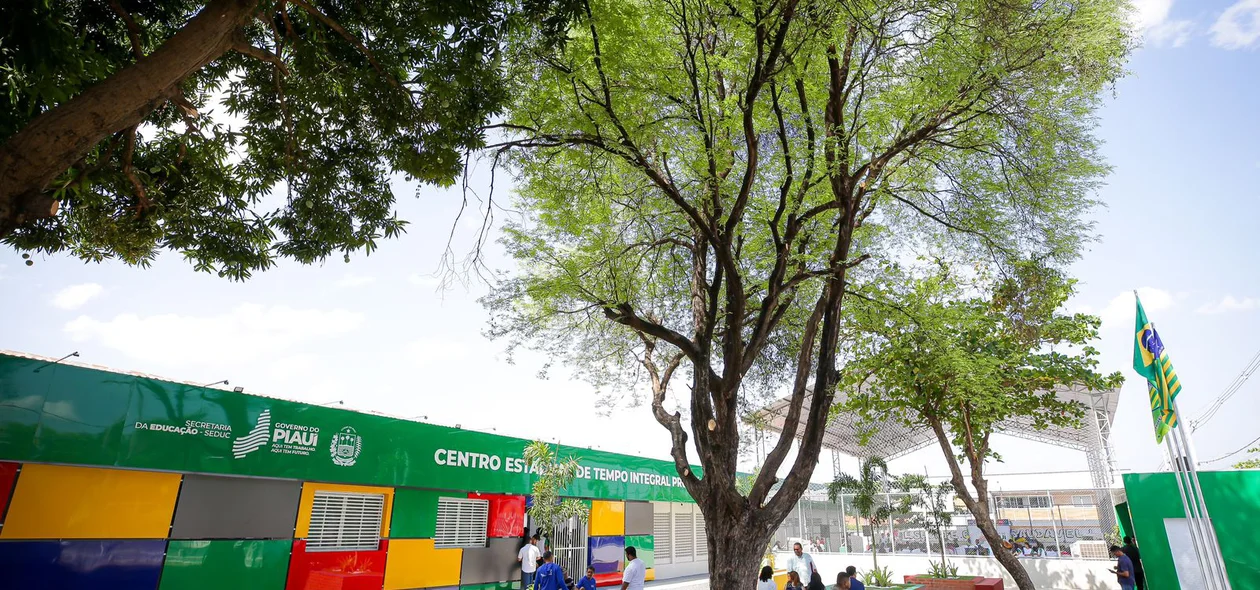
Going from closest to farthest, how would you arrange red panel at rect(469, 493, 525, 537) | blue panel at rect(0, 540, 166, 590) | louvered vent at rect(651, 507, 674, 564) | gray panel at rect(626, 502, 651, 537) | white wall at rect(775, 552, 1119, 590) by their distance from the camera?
blue panel at rect(0, 540, 166, 590) < red panel at rect(469, 493, 525, 537) < white wall at rect(775, 552, 1119, 590) < gray panel at rect(626, 502, 651, 537) < louvered vent at rect(651, 507, 674, 564)

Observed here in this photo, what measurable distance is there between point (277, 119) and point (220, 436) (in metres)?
5.01

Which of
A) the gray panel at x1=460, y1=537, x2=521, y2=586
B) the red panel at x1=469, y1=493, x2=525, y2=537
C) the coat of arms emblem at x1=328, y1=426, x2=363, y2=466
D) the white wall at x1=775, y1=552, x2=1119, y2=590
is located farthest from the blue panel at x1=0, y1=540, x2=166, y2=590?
the white wall at x1=775, y1=552, x2=1119, y2=590

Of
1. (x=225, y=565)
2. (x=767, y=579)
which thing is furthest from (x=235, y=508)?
(x=767, y=579)

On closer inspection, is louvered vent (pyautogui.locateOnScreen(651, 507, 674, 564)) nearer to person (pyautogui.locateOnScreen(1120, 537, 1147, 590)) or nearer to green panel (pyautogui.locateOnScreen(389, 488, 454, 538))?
green panel (pyautogui.locateOnScreen(389, 488, 454, 538))

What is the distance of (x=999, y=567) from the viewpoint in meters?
18.2

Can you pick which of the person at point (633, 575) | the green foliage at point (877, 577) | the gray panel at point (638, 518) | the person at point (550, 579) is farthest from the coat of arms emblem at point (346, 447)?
the green foliage at point (877, 577)

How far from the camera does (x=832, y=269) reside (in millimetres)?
7195

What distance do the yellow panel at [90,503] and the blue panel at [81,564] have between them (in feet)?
0.40

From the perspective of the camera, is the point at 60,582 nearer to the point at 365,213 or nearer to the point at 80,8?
the point at 365,213

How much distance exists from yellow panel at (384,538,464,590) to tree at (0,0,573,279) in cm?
634

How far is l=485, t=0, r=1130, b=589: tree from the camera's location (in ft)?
21.4

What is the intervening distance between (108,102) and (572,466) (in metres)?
11.7

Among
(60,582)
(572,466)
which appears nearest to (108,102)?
(60,582)

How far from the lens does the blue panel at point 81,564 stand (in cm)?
763
